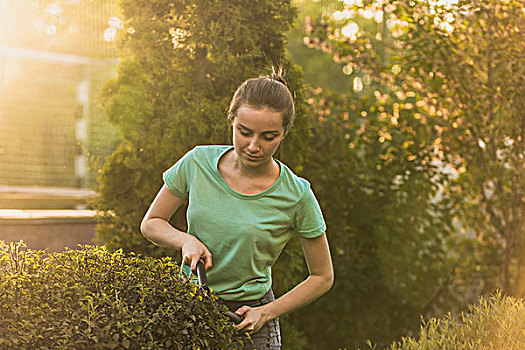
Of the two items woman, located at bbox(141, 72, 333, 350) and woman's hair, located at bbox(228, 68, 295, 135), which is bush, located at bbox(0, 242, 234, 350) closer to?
woman, located at bbox(141, 72, 333, 350)

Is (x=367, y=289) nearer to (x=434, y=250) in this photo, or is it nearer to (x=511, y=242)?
(x=434, y=250)

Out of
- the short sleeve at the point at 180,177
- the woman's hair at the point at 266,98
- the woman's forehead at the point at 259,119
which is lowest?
the short sleeve at the point at 180,177

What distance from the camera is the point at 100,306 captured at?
6.95 feet

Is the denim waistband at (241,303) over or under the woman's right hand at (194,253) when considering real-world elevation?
under

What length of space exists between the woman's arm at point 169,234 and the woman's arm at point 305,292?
26cm

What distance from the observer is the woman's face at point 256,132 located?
2516 millimetres

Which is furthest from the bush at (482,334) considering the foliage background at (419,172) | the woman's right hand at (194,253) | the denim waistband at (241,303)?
the foliage background at (419,172)

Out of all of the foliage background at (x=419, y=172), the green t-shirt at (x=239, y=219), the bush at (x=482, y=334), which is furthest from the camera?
the foliage background at (x=419, y=172)

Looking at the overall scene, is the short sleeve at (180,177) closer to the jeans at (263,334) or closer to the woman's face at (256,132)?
the woman's face at (256,132)

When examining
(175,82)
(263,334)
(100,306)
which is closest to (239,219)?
(263,334)

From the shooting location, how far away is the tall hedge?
473 centimetres

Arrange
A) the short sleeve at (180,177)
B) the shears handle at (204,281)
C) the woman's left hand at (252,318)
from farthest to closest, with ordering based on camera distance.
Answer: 1. the short sleeve at (180,177)
2. the woman's left hand at (252,318)
3. the shears handle at (204,281)

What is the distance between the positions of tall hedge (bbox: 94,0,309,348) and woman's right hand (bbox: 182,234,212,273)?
223 cm

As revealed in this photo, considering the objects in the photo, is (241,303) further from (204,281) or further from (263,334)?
→ (204,281)
